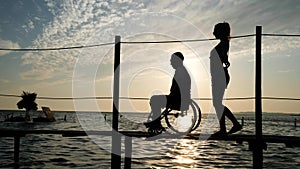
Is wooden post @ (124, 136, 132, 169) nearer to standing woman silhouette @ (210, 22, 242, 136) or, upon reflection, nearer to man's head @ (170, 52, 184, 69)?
man's head @ (170, 52, 184, 69)

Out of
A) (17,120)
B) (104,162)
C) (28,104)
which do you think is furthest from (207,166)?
(17,120)

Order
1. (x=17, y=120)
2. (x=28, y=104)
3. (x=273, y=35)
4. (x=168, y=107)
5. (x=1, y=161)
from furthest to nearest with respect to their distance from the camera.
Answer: (x=17, y=120), (x=28, y=104), (x=1, y=161), (x=168, y=107), (x=273, y=35)

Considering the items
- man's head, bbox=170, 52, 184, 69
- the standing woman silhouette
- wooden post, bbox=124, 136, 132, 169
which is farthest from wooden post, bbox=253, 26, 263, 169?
Answer: wooden post, bbox=124, 136, 132, 169

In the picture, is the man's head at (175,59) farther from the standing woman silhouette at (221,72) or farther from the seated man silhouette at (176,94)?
the standing woman silhouette at (221,72)

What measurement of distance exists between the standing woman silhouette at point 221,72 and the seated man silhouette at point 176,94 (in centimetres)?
108

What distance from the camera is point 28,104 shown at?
94.6 meters

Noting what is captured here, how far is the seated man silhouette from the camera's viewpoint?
8242 millimetres

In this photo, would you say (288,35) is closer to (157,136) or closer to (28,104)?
(157,136)

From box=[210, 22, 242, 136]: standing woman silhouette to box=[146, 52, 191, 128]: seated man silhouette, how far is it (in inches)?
42.4

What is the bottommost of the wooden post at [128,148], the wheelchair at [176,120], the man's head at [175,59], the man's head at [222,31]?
the wooden post at [128,148]

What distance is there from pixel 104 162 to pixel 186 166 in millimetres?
5152

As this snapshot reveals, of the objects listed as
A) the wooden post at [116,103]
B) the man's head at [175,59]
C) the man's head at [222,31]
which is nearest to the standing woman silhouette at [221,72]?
the man's head at [222,31]

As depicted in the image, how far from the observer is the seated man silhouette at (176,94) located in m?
8.24

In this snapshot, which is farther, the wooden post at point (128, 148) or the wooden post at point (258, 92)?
the wooden post at point (128, 148)
